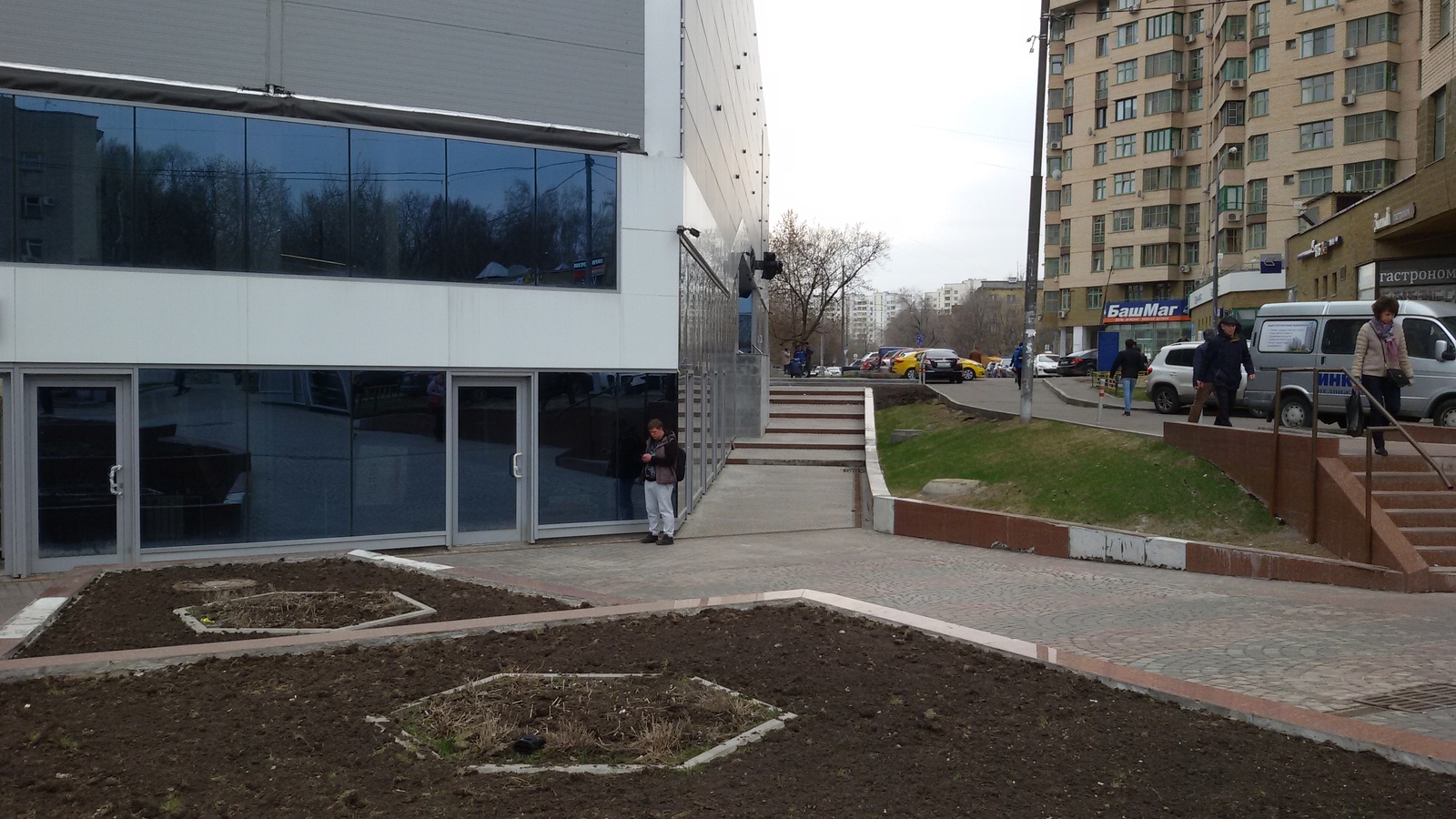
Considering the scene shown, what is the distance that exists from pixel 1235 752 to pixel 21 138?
1288 centimetres

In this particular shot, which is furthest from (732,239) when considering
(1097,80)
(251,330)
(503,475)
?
(1097,80)

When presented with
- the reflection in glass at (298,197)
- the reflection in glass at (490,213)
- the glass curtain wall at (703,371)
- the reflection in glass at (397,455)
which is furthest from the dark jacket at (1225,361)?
the reflection in glass at (298,197)

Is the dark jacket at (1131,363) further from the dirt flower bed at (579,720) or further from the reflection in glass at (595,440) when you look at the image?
the dirt flower bed at (579,720)

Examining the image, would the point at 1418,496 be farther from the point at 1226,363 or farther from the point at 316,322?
the point at 316,322

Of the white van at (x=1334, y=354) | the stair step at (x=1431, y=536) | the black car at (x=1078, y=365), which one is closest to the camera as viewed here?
the stair step at (x=1431, y=536)

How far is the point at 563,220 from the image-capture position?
562 inches

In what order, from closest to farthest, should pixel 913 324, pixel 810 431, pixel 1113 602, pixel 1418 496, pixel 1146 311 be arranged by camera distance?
pixel 1113 602, pixel 1418 496, pixel 810 431, pixel 1146 311, pixel 913 324

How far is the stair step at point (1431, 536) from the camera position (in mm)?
10922

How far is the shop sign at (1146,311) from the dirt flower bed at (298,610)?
2675 inches

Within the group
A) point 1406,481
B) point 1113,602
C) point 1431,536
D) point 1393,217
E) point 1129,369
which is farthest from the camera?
point 1393,217

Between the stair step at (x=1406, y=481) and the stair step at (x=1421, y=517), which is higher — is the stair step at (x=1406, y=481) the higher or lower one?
the higher one

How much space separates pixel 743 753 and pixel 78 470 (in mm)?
10075

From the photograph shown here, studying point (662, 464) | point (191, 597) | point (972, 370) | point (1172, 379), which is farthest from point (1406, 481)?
point (972, 370)

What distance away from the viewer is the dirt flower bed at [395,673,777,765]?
16.9ft
